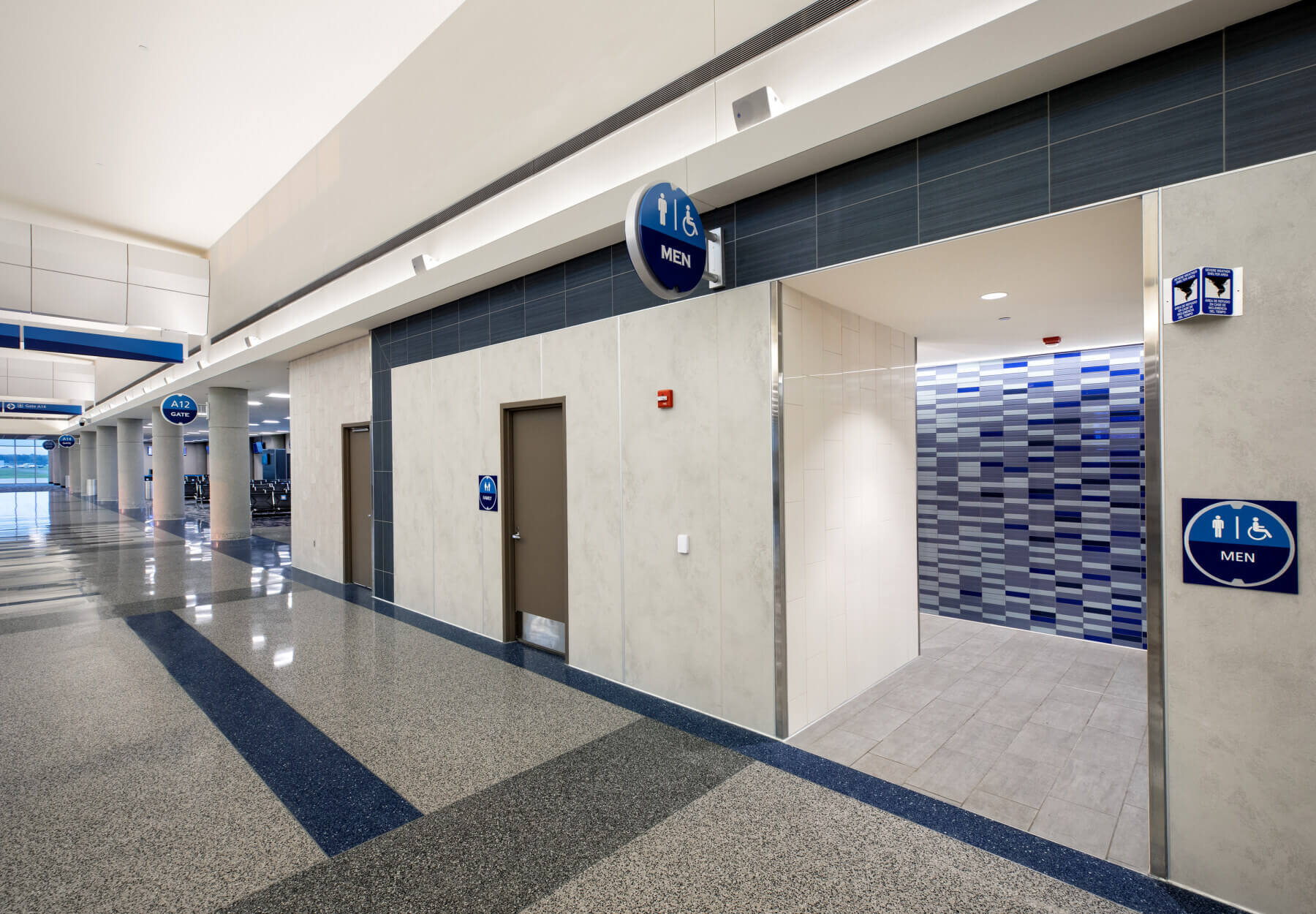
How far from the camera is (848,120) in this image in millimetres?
2967

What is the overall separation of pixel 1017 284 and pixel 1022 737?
8.91 feet

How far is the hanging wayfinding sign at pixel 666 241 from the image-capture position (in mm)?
3084

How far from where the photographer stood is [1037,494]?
228 inches

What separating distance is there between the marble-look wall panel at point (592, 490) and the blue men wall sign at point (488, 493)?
3.55 ft

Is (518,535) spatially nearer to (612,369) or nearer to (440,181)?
(612,369)

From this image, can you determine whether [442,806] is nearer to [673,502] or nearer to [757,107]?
[673,502]

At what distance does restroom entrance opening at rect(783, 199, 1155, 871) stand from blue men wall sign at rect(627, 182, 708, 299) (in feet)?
2.04

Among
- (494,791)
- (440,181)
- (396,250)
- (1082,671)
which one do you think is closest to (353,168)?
(396,250)

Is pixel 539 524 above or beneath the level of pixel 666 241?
beneath

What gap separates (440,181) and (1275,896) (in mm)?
6947

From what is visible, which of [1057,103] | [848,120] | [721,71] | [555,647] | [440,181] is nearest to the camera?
[1057,103]

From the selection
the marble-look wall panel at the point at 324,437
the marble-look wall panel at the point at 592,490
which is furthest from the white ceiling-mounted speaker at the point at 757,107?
the marble-look wall panel at the point at 324,437

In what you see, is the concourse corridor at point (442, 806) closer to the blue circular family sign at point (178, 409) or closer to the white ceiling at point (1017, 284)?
the white ceiling at point (1017, 284)

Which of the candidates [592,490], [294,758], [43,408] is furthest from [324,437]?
[43,408]
